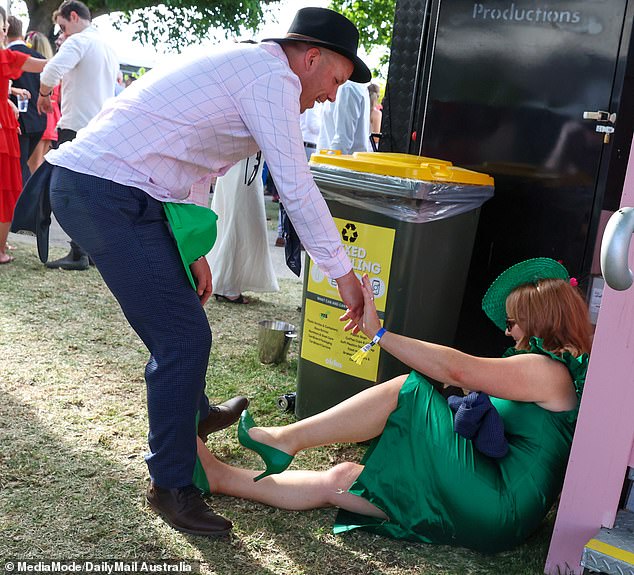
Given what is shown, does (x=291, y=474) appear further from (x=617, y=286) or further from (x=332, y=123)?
(x=332, y=123)

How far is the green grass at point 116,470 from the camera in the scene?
7.89 ft

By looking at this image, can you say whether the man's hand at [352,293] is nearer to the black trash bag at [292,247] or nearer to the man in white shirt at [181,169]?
the man in white shirt at [181,169]

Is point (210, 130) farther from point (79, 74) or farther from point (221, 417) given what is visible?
point (79, 74)

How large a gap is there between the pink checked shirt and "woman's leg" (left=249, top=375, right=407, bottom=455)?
471 millimetres

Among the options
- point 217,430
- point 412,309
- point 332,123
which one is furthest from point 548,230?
point 332,123

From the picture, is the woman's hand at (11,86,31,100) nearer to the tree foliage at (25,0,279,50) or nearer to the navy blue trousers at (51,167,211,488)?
the navy blue trousers at (51,167,211,488)

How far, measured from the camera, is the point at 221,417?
10.5ft

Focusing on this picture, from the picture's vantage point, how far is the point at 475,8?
161 inches

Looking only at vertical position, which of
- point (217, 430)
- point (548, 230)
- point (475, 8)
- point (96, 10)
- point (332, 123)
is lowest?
point (217, 430)

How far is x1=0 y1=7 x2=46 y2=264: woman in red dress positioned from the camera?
5793 millimetres

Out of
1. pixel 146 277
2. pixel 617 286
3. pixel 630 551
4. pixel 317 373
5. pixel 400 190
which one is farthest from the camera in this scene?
pixel 317 373

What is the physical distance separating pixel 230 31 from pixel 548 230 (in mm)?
20863

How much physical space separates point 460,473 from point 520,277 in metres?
0.72

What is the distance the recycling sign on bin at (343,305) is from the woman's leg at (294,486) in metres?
0.69
